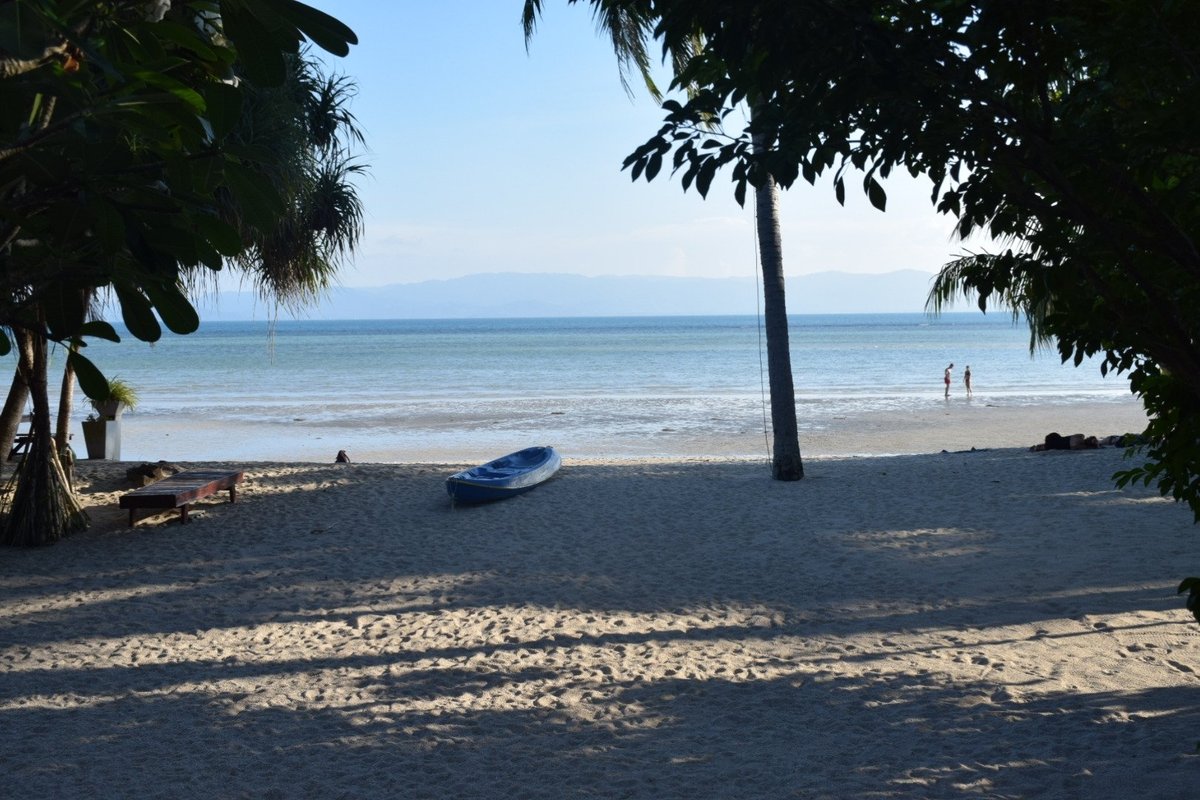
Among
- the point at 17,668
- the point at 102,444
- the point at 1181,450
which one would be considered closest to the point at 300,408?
the point at 102,444

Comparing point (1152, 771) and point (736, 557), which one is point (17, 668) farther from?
point (1152, 771)

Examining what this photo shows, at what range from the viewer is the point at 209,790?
14.2 ft

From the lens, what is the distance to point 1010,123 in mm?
2830

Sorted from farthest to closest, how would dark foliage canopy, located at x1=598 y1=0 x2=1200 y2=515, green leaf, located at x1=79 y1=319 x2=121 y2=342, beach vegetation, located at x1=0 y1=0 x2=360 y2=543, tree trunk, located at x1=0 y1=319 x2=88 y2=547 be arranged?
1. tree trunk, located at x1=0 y1=319 x2=88 y2=547
2. dark foliage canopy, located at x1=598 y1=0 x2=1200 y2=515
3. green leaf, located at x1=79 y1=319 x2=121 y2=342
4. beach vegetation, located at x1=0 y1=0 x2=360 y2=543

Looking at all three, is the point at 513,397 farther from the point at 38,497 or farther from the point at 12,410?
the point at 38,497

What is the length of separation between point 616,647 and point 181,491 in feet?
17.6

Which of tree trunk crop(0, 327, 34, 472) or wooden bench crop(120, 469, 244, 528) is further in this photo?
tree trunk crop(0, 327, 34, 472)

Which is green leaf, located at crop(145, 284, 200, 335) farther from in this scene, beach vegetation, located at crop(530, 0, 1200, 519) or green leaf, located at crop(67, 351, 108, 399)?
beach vegetation, located at crop(530, 0, 1200, 519)

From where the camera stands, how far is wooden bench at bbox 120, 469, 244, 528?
31.1 feet

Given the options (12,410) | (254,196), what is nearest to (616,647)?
(254,196)

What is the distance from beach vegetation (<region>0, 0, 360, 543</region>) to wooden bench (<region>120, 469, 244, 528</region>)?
7987 millimetres

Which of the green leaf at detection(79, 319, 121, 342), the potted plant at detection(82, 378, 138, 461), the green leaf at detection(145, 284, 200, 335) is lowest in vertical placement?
Result: the potted plant at detection(82, 378, 138, 461)

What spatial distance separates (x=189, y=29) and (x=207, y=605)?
647 cm

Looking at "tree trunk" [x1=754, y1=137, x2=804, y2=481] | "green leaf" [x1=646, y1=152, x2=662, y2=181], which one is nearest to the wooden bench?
"tree trunk" [x1=754, y1=137, x2=804, y2=481]
